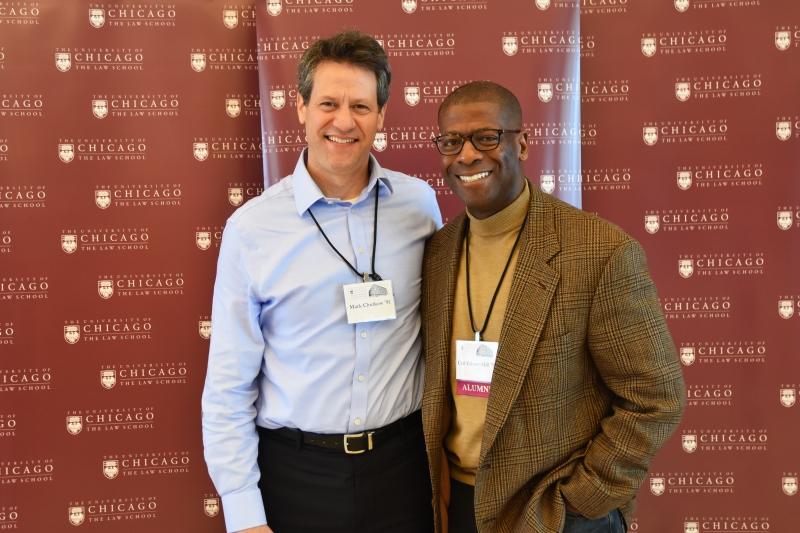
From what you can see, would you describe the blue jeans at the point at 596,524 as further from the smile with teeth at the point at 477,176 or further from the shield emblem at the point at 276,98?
the shield emblem at the point at 276,98

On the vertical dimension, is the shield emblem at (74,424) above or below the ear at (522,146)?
below

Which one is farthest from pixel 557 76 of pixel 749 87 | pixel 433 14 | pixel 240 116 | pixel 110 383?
pixel 110 383

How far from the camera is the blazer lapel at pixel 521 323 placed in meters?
1.54

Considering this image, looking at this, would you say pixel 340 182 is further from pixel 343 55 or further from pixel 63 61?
pixel 63 61

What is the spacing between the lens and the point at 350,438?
180 cm

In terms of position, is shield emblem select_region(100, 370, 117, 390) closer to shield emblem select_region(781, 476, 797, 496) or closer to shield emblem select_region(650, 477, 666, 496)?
shield emblem select_region(650, 477, 666, 496)

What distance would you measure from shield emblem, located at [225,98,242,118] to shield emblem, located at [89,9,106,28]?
61cm

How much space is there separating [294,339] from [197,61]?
1.44 m

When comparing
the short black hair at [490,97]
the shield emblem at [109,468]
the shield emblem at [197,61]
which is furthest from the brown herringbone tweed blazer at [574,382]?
the shield emblem at [109,468]

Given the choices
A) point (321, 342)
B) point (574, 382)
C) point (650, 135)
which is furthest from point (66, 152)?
point (650, 135)

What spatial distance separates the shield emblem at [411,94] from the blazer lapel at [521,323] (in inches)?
46.9

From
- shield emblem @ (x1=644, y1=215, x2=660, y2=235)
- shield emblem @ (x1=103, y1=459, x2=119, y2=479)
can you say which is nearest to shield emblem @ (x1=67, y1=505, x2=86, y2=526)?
shield emblem @ (x1=103, y1=459, x2=119, y2=479)

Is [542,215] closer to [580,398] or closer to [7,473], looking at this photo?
[580,398]

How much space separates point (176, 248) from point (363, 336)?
1.21 metres
